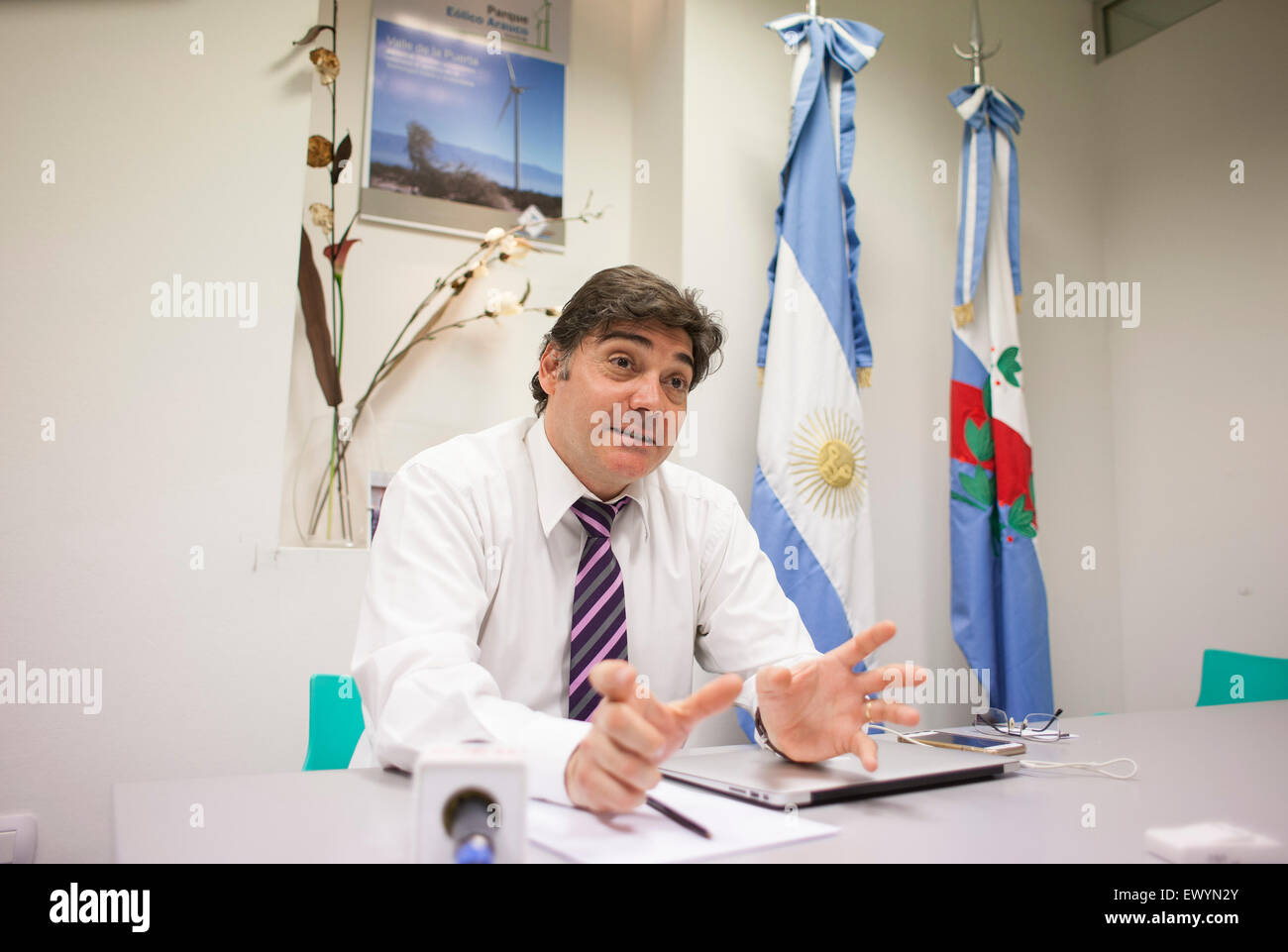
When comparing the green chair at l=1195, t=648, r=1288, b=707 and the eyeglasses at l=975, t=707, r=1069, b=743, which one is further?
the green chair at l=1195, t=648, r=1288, b=707

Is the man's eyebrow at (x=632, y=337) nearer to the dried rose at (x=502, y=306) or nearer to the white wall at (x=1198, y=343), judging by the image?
the dried rose at (x=502, y=306)

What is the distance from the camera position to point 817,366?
8.46ft

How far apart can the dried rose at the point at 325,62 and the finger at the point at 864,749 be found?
6.93 feet

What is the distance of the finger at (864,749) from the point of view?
3.16ft

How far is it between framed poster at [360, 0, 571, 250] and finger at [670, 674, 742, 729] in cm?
229

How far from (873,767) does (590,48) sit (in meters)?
2.88

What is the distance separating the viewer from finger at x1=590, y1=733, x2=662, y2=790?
2.51ft

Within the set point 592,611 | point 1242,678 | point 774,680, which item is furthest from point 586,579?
point 1242,678

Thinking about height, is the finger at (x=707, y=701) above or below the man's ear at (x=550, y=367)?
below

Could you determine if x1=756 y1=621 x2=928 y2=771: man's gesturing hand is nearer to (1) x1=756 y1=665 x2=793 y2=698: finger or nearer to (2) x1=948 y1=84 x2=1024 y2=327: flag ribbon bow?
(1) x1=756 y1=665 x2=793 y2=698: finger

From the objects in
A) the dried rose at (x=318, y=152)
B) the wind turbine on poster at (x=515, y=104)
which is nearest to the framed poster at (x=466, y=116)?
the wind turbine on poster at (x=515, y=104)

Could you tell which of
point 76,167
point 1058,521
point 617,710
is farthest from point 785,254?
point 617,710

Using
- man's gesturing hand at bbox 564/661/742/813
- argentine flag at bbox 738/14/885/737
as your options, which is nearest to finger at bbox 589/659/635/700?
man's gesturing hand at bbox 564/661/742/813
